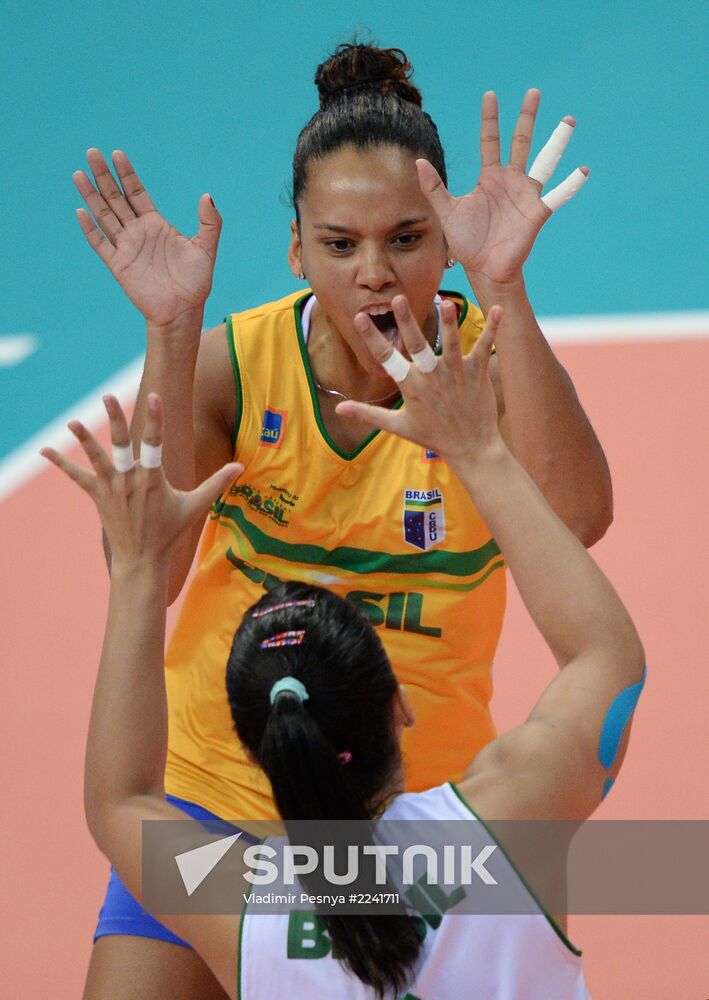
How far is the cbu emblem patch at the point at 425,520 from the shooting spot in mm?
2893

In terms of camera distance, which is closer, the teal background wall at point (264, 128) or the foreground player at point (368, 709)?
the foreground player at point (368, 709)

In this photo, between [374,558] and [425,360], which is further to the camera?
[374,558]

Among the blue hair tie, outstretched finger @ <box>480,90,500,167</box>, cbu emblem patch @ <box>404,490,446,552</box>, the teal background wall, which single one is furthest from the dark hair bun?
the teal background wall

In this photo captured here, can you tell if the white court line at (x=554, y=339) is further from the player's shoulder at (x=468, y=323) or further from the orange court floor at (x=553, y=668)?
the player's shoulder at (x=468, y=323)

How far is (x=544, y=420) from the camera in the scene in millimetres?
2631

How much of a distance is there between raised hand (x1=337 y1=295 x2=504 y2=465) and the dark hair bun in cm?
91

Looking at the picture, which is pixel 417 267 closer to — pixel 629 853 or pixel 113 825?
pixel 113 825

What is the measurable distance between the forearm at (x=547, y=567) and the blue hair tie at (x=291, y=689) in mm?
377

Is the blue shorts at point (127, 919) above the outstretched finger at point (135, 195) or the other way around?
the other way around

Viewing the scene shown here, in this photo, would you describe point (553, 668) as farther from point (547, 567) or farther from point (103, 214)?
point (547, 567)

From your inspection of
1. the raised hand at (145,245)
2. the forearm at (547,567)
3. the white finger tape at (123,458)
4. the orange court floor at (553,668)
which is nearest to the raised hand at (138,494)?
the white finger tape at (123,458)

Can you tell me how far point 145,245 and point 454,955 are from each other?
147 centimetres

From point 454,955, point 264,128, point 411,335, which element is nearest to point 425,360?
point 411,335

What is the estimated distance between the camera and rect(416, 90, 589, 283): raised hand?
2559 mm
